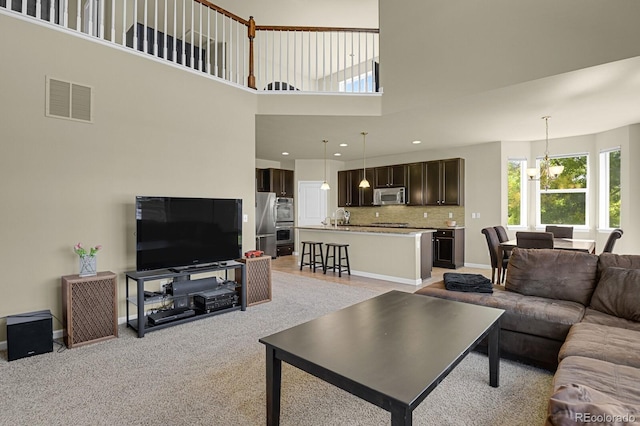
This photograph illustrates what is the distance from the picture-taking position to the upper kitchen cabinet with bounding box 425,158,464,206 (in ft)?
23.3

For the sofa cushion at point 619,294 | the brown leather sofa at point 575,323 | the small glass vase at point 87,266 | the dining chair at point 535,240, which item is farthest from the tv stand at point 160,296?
the dining chair at point 535,240

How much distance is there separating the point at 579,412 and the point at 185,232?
3.51 meters

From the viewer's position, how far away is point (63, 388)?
2260 mm

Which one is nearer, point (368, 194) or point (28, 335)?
point (28, 335)

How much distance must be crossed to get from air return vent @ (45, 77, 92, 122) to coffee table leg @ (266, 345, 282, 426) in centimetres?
304

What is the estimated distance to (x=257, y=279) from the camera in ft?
14.1

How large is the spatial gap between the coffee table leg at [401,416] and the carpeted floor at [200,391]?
2.43ft

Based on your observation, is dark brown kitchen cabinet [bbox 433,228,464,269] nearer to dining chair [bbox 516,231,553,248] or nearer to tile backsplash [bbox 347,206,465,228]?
tile backsplash [bbox 347,206,465,228]

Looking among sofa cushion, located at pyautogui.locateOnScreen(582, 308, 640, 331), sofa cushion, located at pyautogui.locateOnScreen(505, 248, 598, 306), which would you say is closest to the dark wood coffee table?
sofa cushion, located at pyautogui.locateOnScreen(582, 308, 640, 331)

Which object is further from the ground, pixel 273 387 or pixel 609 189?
pixel 609 189

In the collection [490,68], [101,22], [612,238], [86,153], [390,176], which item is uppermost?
[101,22]

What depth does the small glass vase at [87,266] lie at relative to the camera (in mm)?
3074

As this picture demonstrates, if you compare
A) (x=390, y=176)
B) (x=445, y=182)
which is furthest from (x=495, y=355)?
(x=390, y=176)

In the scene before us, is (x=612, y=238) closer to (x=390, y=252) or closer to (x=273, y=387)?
(x=390, y=252)
